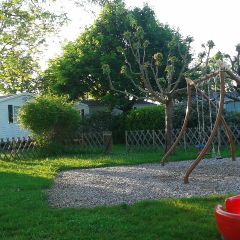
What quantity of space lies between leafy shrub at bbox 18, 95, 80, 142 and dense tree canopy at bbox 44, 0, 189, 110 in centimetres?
1009

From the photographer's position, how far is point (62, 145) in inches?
734

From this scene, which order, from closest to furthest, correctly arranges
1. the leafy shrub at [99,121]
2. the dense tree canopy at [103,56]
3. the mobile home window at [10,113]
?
the leafy shrub at [99,121], the mobile home window at [10,113], the dense tree canopy at [103,56]

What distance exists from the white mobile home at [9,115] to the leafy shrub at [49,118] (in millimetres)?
9256

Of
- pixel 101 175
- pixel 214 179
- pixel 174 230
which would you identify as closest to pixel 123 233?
pixel 174 230

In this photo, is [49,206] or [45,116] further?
[45,116]

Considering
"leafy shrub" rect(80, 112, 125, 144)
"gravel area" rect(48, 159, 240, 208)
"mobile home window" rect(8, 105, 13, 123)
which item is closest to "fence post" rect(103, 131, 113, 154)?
"gravel area" rect(48, 159, 240, 208)

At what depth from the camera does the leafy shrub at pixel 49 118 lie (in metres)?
18.1

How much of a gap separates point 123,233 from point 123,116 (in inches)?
843

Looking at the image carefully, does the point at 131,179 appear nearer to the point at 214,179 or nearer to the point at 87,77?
the point at 214,179

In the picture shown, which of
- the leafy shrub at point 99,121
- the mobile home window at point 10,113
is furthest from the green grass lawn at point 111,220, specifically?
the mobile home window at point 10,113

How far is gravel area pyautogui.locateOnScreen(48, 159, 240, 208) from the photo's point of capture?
784 cm

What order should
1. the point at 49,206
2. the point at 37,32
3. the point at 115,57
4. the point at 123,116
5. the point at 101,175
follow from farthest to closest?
1. the point at 115,57
2. the point at 123,116
3. the point at 37,32
4. the point at 101,175
5. the point at 49,206

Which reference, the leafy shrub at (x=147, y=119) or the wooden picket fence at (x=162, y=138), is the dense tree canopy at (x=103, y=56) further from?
the wooden picket fence at (x=162, y=138)

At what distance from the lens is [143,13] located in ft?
102
